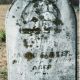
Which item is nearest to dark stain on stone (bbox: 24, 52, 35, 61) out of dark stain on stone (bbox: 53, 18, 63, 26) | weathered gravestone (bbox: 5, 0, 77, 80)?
weathered gravestone (bbox: 5, 0, 77, 80)

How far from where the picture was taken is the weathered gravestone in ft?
14.8

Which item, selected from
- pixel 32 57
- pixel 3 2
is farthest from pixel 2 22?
pixel 32 57

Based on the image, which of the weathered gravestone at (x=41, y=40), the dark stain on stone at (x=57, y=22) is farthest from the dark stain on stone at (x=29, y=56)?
the dark stain on stone at (x=57, y=22)

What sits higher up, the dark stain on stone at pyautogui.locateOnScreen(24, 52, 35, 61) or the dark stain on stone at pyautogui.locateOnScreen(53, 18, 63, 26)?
the dark stain on stone at pyautogui.locateOnScreen(53, 18, 63, 26)

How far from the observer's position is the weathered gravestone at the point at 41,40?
4.52m

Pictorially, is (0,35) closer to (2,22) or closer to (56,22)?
(2,22)

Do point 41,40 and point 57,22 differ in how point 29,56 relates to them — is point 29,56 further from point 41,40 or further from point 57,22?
point 57,22

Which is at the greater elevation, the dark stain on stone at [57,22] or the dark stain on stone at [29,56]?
the dark stain on stone at [57,22]

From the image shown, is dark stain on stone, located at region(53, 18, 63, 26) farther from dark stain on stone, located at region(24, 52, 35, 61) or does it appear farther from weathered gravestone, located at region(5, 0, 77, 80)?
dark stain on stone, located at region(24, 52, 35, 61)

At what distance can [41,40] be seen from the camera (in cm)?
462

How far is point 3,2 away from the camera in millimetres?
17359

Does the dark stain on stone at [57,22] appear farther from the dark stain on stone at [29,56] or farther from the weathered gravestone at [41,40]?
the dark stain on stone at [29,56]

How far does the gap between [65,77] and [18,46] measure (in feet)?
2.14

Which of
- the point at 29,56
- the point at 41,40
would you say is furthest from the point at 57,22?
the point at 29,56
